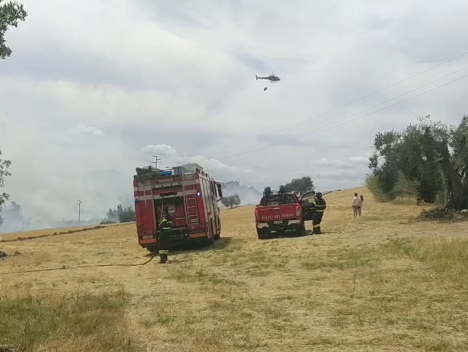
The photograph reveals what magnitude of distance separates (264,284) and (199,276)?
2445 millimetres

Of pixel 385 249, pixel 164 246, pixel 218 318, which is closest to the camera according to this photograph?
pixel 218 318

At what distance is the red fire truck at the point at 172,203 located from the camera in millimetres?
19641

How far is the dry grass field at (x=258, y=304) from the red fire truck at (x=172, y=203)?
3.71 metres

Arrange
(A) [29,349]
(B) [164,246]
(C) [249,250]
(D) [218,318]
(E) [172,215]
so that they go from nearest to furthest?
(A) [29,349]
(D) [218,318]
(B) [164,246]
(C) [249,250]
(E) [172,215]

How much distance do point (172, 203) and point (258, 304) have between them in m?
11.7

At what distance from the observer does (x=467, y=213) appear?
2242 centimetres

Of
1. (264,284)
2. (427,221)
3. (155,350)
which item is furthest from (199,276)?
(427,221)

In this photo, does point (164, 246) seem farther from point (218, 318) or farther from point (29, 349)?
point (29, 349)

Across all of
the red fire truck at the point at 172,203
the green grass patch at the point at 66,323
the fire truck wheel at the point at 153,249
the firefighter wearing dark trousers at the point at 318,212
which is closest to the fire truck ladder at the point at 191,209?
the red fire truck at the point at 172,203

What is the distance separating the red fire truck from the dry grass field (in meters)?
3.71

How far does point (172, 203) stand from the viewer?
20203mm

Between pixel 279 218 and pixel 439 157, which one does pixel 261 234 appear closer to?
pixel 279 218

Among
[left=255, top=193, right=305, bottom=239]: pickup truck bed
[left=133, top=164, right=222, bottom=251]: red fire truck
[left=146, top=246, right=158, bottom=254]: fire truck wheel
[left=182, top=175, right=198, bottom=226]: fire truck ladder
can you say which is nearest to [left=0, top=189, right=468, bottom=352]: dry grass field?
[left=133, top=164, right=222, bottom=251]: red fire truck

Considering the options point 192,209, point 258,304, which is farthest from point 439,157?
point 258,304
